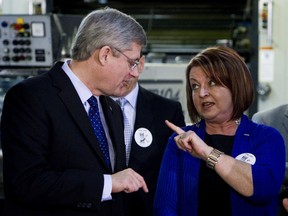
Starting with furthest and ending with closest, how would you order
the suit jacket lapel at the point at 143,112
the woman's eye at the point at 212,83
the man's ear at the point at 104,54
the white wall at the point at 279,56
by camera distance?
the white wall at the point at 279,56 < the suit jacket lapel at the point at 143,112 < the woman's eye at the point at 212,83 < the man's ear at the point at 104,54

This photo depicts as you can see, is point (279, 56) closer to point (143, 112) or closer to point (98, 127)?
point (143, 112)

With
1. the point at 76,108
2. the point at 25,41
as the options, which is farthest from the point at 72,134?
the point at 25,41

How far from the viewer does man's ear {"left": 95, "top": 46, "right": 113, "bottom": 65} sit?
64.5 inches

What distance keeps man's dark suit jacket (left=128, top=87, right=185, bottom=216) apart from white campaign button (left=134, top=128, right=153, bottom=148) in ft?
0.04

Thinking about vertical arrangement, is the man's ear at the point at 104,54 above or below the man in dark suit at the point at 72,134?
above

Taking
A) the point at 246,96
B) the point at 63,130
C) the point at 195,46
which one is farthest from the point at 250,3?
the point at 63,130

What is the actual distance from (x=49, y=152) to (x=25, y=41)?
2.14 metres

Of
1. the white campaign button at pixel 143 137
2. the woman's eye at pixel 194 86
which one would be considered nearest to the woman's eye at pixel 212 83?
the woman's eye at pixel 194 86

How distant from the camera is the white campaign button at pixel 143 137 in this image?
2.21 meters

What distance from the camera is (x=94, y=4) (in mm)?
4539

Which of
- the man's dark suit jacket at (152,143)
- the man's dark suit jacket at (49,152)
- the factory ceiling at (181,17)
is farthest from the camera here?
the factory ceiling at (181,17)

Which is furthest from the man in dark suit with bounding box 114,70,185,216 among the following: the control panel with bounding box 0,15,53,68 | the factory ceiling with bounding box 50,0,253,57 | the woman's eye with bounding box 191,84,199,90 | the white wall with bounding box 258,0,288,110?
the white wall with bounding box 258,0,288,110

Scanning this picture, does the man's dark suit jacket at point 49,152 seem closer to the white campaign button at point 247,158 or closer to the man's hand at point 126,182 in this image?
the man's hand at point 126,182

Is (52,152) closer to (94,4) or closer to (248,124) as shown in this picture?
(248,124)
